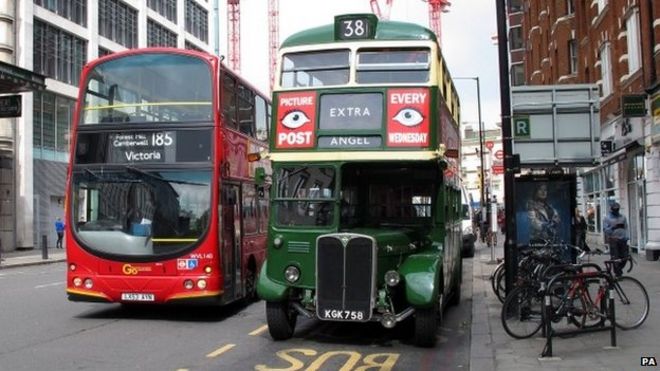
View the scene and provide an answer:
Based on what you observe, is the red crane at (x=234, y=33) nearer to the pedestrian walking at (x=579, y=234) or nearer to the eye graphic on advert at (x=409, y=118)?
the pedestrian walking at (x=579, y=234)

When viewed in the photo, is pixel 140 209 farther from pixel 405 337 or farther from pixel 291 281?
pixel 405 337

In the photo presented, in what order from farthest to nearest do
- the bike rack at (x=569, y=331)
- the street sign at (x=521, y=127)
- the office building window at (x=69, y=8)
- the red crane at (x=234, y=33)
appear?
the red crane at (x=234, y=33) → the office building window at (x=69, y=8) → the street sign at (x=521, y=127) → the bike rack at (x=569, y=331)

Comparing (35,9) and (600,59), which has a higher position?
(35,9)

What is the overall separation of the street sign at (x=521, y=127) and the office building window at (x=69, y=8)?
31.7 metres

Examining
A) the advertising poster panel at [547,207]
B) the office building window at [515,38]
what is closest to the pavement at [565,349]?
the advertising poster panel at [547,207]

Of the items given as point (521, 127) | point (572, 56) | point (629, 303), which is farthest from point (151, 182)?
point (572, 56)

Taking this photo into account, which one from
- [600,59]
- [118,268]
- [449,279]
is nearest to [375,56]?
[449,279]

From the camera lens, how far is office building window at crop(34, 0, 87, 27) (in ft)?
127

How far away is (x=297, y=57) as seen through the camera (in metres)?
9.91

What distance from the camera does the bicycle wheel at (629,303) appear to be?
957cm

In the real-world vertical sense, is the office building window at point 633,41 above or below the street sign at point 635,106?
above

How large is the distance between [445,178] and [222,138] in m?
3.55

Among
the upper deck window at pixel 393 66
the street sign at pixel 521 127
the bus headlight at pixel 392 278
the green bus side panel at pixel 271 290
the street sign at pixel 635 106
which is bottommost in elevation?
the green bus side panel at pixel 271 290

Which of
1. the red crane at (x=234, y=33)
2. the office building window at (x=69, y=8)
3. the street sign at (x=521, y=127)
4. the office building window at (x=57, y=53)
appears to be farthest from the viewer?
the red crane at (x=234, y=33)
